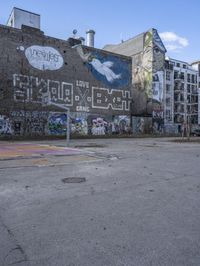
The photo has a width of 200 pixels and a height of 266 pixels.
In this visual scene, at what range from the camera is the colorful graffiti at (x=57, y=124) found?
154 feet

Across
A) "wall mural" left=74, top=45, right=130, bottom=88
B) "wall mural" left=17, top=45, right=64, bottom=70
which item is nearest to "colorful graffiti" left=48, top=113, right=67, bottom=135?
"wall mural" left=17, top=45, right=64, bottom=70

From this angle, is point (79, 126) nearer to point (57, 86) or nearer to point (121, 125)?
point (57, 86)

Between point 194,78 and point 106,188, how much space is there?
291 ft

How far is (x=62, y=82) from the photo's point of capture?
4872 centimetres

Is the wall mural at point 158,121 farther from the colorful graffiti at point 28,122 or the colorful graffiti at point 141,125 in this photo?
the colorful graffiti at point 28,122

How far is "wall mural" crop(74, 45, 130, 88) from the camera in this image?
52228 millimetres

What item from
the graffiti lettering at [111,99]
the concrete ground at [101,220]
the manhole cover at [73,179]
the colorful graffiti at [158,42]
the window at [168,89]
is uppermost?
the colorful graffiti at [158,42]

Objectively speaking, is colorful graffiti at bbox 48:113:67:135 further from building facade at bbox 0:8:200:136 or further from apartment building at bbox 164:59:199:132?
apartment building at bbox 164:59:199:132

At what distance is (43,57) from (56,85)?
424 centimetres

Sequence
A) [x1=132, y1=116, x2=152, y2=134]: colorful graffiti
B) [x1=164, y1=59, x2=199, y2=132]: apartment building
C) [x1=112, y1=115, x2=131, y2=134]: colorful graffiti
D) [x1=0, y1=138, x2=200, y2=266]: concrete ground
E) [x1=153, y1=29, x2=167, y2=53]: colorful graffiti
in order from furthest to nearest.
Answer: [x1=164, y1=59, x2=199, y2=132]: apartment building
[x1=153, y1=29, x2=167, y2=53]: colorful graffiti
[x1=132, y1=116, x2=152, y2=134]: colorful graffiti
[x1=112, y1=115, x2=131, y2=134]: colorful graffiti
[x1=0, y1=138, x2=200, y2=266]: concrete ground

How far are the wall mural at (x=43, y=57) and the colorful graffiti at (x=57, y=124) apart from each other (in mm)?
6768

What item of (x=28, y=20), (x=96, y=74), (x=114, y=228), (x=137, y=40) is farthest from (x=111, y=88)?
(x=114, y=228)

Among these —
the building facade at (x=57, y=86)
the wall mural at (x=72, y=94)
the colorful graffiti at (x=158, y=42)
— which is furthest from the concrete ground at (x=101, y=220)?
the colorful graffiti at (x=158, y=42)

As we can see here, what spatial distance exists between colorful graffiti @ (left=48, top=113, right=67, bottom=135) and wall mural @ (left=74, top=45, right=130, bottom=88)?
955cm
